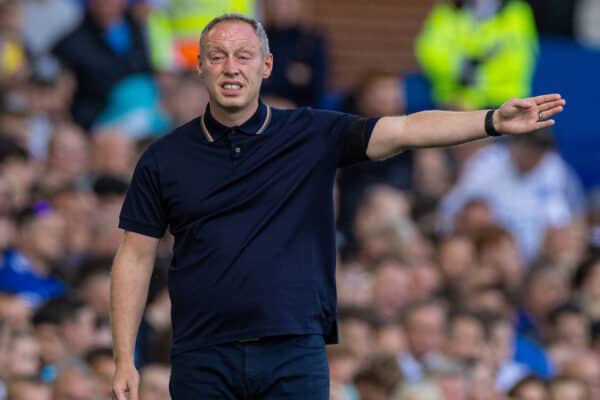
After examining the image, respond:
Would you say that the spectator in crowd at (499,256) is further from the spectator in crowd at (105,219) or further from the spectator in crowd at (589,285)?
the spectator in crowd at (105,219)

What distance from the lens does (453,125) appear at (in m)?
5.82

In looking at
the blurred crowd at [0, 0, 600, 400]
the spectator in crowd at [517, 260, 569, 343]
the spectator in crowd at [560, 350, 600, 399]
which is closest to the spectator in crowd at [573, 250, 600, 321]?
the blurred crowd at [0, 0, 600, 400]

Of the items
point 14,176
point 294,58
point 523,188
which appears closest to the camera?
point 14,176

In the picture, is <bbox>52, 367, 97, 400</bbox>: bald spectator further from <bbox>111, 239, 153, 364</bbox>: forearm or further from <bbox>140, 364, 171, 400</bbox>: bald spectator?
<bbox>111, 239, 153, 364</bbox>: forearm

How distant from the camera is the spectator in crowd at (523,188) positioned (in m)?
13.0

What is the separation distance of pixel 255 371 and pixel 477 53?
325 inches

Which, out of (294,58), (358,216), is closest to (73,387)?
(358,216)

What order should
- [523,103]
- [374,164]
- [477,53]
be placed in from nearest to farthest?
1. [523,103]
2. [374,164]
3. [477,53]

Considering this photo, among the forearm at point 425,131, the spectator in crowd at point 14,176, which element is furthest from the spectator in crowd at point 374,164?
the forearm at point 425,131

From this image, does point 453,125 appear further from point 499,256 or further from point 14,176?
point 499,256

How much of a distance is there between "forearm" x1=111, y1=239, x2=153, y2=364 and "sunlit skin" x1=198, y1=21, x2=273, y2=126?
63cm

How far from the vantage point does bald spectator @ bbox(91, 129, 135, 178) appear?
11180 millimetres

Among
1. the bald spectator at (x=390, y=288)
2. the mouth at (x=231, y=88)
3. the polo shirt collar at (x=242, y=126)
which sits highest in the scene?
the mouth at (x=231, y=88)

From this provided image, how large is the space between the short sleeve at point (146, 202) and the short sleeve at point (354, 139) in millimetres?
654
